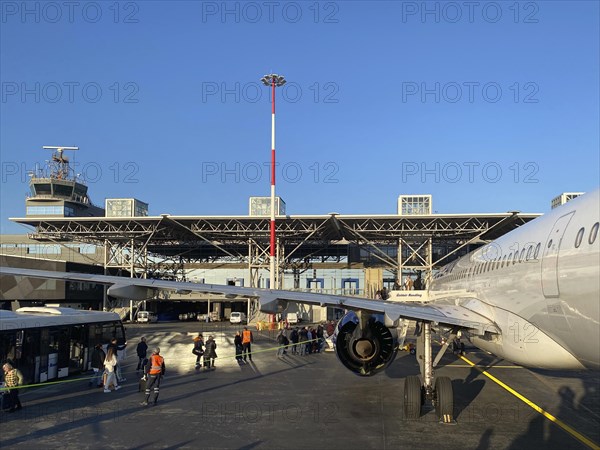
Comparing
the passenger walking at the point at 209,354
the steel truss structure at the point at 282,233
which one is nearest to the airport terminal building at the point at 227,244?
the steel truss structure at the point at 282,233

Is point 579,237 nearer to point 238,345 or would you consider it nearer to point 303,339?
point 238,345

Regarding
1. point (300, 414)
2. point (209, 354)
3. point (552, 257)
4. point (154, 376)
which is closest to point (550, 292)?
point (552, 257)

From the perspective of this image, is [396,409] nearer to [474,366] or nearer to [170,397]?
[170,397]

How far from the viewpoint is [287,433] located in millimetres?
11969

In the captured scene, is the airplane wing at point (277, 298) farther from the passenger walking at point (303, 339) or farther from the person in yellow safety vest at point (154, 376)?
the passenger walking at point (303, 339)

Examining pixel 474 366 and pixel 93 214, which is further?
pixel 93 214

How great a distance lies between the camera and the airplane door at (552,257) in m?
9.13

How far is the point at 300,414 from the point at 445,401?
4035mm

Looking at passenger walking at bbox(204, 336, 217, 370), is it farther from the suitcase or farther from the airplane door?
the airplane door

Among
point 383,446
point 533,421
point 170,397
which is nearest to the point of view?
point 383,446

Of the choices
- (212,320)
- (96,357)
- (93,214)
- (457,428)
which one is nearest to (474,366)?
(457,428)

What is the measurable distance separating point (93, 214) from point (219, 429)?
8601 cm

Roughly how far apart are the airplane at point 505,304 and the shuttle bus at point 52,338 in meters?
5.89

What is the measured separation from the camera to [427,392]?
45.5 feet
